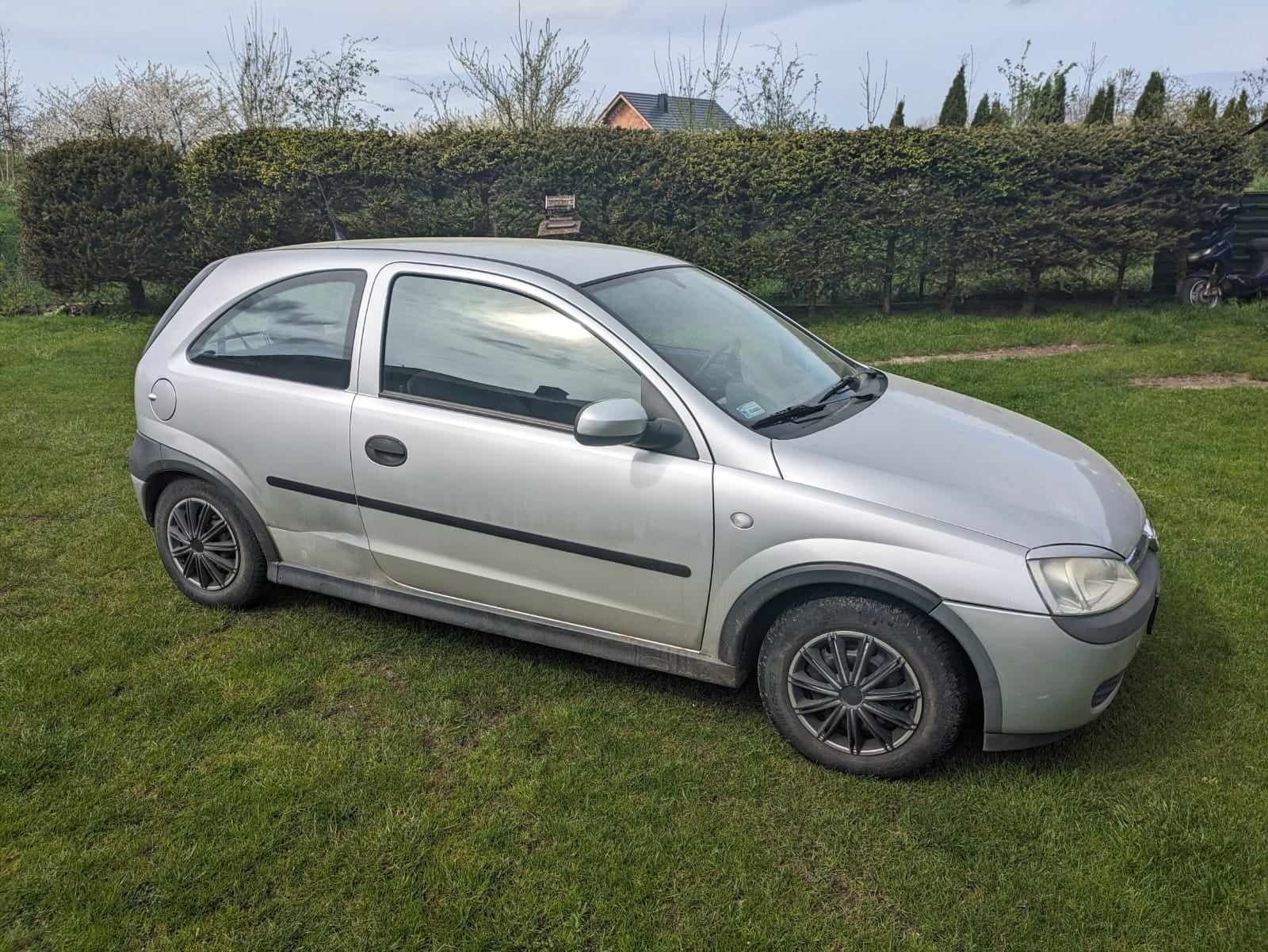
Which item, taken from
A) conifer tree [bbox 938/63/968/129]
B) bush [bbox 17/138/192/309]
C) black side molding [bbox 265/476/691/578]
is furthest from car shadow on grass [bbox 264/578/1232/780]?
conifer tree [bbox 938/63/968/129]

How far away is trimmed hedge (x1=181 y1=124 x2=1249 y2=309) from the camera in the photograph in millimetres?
10875

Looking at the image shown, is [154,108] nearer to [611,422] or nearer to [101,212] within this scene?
[101,212]

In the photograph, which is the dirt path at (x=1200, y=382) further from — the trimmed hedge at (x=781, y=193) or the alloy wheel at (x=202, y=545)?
the alloy wheel at (x=202, y=545)

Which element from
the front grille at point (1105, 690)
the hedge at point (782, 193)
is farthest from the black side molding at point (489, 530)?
the hedge at point (782, 193)

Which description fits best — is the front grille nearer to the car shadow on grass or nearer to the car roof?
the car shadow on grass

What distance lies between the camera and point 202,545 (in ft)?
13.8

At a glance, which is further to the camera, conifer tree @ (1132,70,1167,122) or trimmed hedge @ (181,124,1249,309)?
conifer tree @ (1132,70,1167,122)

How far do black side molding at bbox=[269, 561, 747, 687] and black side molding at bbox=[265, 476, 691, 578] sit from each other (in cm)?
34

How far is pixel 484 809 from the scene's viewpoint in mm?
2980

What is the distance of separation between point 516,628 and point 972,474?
175cm

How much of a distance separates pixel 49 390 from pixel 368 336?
6450mm

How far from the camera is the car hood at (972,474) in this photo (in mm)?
2963

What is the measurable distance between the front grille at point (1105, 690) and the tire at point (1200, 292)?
10.1 meters

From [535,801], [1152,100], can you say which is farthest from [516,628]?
[1152,100]
